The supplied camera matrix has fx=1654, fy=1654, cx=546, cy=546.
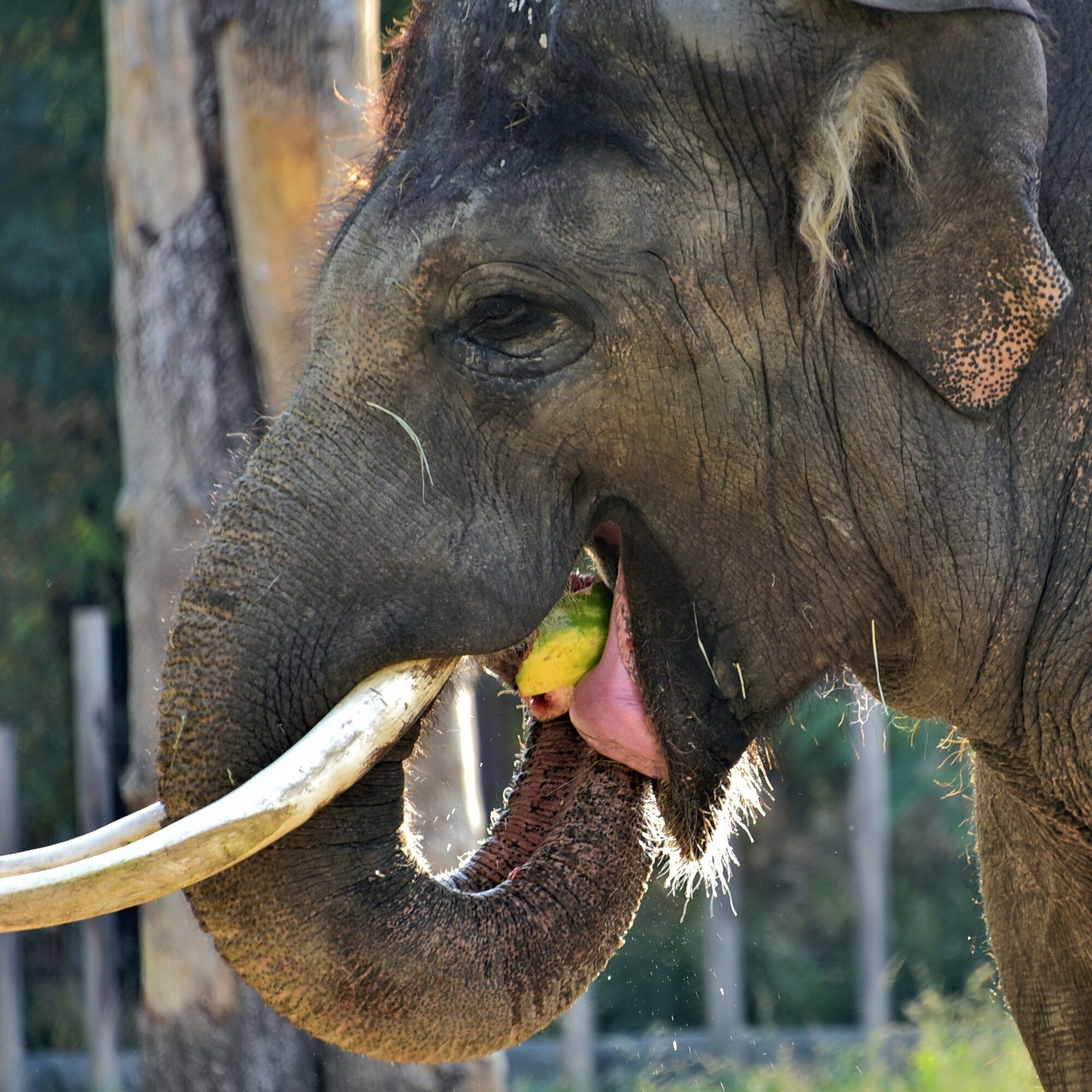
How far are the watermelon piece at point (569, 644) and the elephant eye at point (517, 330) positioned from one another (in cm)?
38

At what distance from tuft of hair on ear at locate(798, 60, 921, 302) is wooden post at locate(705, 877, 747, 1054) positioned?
19.1ft

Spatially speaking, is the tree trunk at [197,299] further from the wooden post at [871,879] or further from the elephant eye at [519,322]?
the wooden post at [871,879]

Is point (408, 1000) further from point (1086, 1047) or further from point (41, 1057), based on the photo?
point (41, 1057)

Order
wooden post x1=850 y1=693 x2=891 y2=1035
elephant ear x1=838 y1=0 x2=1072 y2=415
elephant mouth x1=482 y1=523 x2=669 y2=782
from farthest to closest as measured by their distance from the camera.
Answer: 1. wooden post x1=850 y1=693 x2=891 y2=1035
2. elephant mouth x1=482 y1=523 x2=669 y2=782
3. elephant ear x1=838 y1=0 x2=1072 y2=415

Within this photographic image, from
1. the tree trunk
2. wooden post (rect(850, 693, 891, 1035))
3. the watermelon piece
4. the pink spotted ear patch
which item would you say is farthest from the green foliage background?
the pink spotted ear patch

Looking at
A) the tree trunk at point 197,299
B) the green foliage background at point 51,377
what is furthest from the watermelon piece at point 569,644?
the green foliage background at point 51,377

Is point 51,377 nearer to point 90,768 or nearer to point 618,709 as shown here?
A: point 90,768

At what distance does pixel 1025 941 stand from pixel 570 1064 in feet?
17.0

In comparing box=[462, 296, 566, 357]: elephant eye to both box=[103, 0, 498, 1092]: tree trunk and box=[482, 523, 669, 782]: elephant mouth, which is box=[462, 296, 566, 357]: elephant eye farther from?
box=[103, 0, 498, 1092]: tree trunk

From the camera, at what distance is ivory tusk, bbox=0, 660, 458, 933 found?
179 centimetres

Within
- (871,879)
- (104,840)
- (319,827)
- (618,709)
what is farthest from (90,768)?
(319,827)

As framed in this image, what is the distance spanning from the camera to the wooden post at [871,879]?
7.79 m

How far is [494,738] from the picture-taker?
909 cm

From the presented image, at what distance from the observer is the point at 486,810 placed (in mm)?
8242
